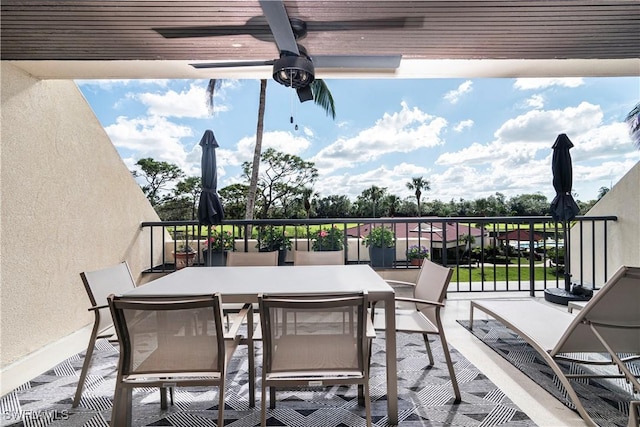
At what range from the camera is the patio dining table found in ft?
6.23

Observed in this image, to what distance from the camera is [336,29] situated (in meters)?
2.54

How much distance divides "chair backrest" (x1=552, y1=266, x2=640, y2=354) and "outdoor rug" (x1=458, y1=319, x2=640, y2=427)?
12.2 inches

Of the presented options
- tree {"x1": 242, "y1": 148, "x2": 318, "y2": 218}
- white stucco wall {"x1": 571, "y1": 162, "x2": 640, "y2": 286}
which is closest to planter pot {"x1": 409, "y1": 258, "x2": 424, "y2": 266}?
white stucco wall {"x1": 571, "y1": 162, "x2": 640, "y2": 286}

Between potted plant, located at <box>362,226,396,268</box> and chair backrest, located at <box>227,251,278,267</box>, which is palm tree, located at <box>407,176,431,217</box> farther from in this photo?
chair backrest, located at <box>227,251,278,267</box>

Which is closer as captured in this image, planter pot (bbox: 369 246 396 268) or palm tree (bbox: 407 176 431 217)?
planter pot (bbox: 369 246 396 268)

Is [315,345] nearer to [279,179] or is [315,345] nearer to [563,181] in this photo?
[563,181]

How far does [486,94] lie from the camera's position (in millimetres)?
21562

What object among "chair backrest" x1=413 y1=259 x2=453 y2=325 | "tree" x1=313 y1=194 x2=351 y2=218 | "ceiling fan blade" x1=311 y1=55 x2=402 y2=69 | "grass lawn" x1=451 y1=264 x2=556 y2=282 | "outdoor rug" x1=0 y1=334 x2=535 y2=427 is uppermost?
"ceiling fan blade" x1=311 y1=55 x2=402 y2=69

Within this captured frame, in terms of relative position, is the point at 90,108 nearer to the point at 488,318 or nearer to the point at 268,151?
the point at 488,318

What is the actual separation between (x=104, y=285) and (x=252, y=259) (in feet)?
4.18

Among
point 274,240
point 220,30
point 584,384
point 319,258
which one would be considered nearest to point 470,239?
point 584,384

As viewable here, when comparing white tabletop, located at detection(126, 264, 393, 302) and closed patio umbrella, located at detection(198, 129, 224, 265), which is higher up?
closed patio umbrella, located at detection(198, 129, 224, 265)

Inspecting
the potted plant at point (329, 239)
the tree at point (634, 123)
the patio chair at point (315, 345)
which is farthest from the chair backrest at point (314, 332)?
the tree at point (634, 123)

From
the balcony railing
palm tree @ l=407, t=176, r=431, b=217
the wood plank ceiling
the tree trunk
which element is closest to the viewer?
the wood plank ceiling
